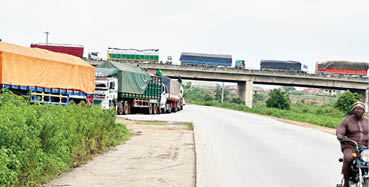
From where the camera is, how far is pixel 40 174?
8227 mm

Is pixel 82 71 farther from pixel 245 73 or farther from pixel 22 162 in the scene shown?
pixel 245 73

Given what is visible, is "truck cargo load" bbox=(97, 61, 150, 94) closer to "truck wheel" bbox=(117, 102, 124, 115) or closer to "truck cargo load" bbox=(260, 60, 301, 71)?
"truck wheel" bbox=(117, 102, 124, 115)

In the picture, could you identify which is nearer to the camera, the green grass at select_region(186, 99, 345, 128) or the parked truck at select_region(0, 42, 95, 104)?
the parked truck at select_region(0, 42, 95, 104)

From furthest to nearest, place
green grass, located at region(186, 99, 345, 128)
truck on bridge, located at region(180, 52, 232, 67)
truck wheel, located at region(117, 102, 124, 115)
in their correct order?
truck on bridge, located at region(180, 52, 232, 67), green grass, located at region(186, 99, 345, 128), truck wheel, located at region(117, 102, 124, 115)

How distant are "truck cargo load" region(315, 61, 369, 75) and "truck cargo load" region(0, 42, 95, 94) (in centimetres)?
6152

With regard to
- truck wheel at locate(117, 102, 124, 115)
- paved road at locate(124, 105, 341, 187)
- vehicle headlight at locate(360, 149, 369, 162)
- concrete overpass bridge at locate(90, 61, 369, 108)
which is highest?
concrete overpass bridge at locate(90, 61, 369, 108)

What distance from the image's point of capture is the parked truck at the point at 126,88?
2930cm

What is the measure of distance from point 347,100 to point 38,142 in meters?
69.1

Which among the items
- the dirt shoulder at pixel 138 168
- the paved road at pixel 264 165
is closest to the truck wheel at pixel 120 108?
the paved road at pixel 264 165

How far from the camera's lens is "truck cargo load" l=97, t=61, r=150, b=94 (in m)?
31.5

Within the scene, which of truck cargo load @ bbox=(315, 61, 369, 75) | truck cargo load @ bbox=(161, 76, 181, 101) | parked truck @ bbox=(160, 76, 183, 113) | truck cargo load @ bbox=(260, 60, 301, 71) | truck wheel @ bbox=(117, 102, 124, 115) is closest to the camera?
truck wheel @ bbox=(117, 102, 124, 115)

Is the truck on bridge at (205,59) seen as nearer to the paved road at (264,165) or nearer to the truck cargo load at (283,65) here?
the truck cargo load at (283,65)

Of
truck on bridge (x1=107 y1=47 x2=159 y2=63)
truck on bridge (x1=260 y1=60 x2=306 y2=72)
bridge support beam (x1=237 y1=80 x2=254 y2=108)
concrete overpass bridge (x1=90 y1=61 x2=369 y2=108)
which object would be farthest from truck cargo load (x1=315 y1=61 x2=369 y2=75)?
truck on bridge (x1=107 y1=47 x2=159 y2=63)

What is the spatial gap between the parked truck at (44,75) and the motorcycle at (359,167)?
1487 centimetres
